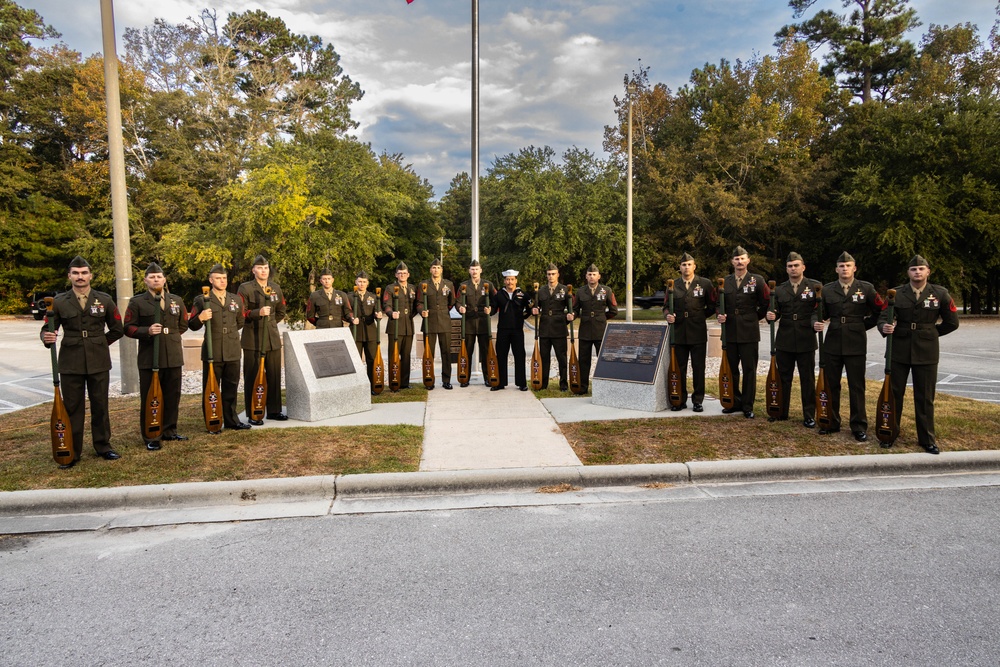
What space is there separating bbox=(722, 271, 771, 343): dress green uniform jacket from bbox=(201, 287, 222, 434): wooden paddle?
6.30 metres

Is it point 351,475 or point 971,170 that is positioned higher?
point 971,170

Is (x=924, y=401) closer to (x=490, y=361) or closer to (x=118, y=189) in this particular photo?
(x=490, y=361)

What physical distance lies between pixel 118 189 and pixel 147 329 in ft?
16.9

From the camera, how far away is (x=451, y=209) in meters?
77.2

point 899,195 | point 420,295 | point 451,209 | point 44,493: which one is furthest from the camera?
point 451,209

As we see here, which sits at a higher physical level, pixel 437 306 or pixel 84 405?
pixel 437 306

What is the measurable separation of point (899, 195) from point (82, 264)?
31199 mm

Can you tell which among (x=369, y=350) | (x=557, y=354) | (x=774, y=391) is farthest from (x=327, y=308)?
(x=774, y=391)

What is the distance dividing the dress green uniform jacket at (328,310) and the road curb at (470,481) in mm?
4279

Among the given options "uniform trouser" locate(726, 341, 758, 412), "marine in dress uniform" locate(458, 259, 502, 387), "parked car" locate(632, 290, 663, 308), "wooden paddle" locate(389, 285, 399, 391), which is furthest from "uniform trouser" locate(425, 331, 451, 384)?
"parked car" locate(632, 290, 663, 308)

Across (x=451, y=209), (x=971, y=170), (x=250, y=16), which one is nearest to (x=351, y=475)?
(x=971, y=170)

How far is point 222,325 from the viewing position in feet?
24.2

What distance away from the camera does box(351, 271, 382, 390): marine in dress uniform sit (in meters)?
10.0

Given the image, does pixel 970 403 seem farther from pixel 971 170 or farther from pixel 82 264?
pixel 971 170
